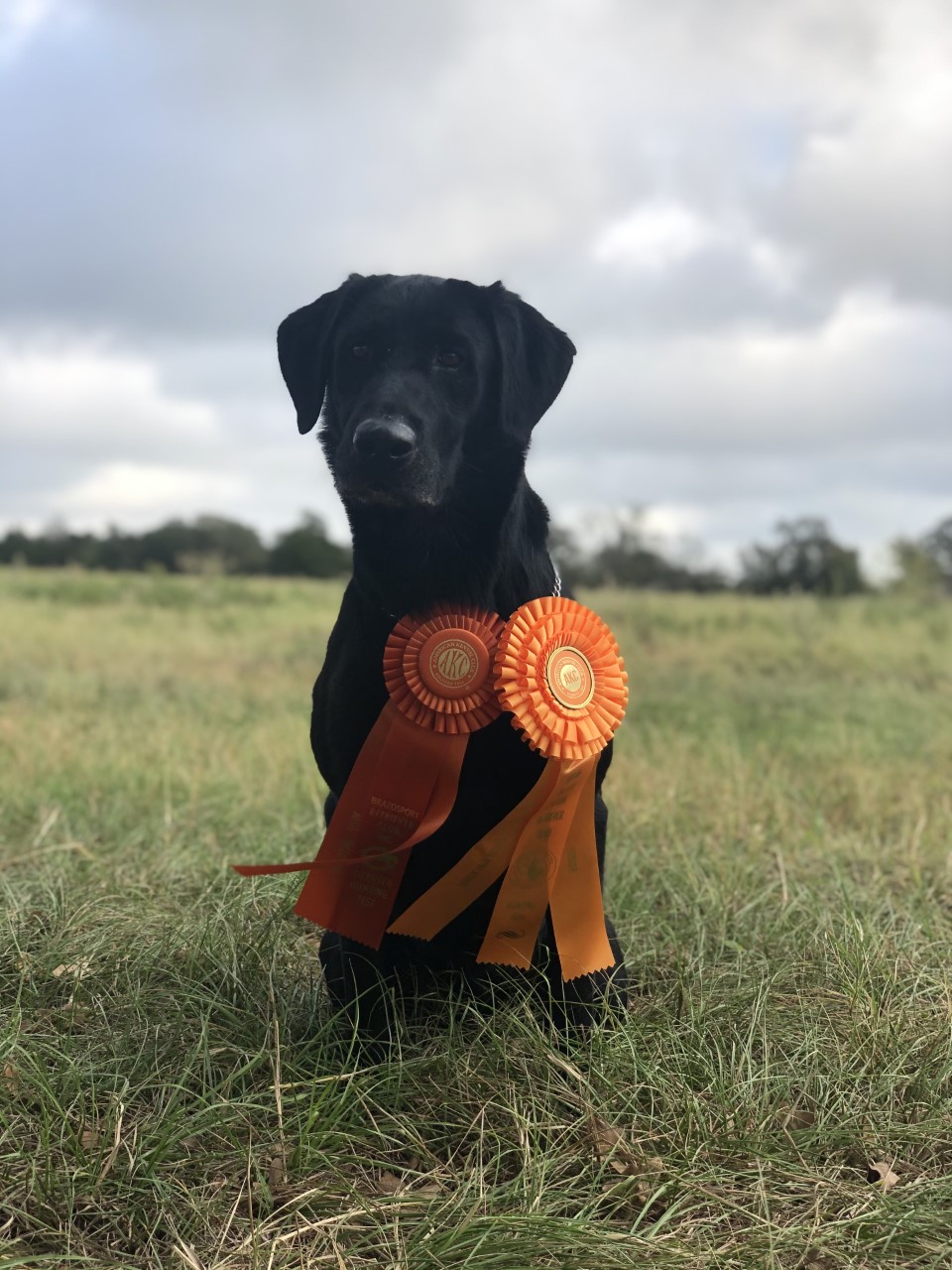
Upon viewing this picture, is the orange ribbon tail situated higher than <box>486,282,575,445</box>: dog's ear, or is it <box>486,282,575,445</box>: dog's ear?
<box>486,282,575,445</box>: dog's ear

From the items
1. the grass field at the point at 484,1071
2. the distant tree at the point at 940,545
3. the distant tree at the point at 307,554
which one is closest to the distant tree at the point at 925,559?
the distant tree at the point at 940,545

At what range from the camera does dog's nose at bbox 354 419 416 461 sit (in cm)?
213

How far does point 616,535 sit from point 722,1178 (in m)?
34.2

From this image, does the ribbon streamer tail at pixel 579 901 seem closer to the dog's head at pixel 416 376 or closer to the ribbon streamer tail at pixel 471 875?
the ribbon streamer tail at pixel 471 875

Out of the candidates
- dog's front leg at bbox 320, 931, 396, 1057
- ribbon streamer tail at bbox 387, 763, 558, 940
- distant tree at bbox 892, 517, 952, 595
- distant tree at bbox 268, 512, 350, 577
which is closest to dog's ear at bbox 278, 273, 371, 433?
Result: ribbon streamer tail at bbox 387, 763, 558, 940

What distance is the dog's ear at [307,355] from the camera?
2.51 metres

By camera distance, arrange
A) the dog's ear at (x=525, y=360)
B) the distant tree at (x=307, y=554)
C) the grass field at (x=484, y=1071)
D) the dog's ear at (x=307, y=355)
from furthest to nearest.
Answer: the distant tree at (x=307, y=554) → the dog's ear at (x=307, y=355) → the dog's ear at (x=525, y=360) → the grass field at (x=484, y=1071)

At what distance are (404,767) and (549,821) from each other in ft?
1.05

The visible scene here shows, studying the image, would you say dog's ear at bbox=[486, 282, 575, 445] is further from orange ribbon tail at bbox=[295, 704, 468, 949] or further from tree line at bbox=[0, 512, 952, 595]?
tree line at bbox=[0, 512, 952, 595]

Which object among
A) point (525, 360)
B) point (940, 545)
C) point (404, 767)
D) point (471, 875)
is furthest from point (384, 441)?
point (940, 545)

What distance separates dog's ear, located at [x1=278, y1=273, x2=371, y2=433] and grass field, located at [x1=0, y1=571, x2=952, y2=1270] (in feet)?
4.26

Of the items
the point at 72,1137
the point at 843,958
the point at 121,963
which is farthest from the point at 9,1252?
the point at 843,958

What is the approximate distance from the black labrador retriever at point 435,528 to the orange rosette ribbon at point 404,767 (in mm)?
52

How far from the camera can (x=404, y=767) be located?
2.15 meters
